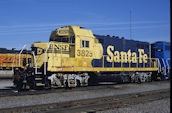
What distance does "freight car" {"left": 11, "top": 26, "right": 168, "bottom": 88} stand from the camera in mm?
11734

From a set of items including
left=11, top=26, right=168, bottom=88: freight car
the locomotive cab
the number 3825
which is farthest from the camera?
the number 3825

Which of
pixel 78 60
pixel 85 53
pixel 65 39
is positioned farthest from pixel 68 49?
pixel 85 53

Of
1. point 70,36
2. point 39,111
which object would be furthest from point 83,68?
point 39,111

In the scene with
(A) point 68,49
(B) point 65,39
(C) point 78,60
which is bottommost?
(C) point 78,60

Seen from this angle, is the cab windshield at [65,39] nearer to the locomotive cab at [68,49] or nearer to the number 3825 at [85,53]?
the locomotive cab at [68,49]


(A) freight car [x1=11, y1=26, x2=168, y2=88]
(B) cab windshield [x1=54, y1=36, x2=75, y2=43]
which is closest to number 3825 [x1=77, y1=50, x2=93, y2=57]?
(A) freight car [x1=11, y1=26, x2=168, y2=88]

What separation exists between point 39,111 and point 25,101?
2162 mm

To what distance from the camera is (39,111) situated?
6.45 m

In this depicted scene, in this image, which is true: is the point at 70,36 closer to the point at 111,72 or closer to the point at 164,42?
the point at 111,72

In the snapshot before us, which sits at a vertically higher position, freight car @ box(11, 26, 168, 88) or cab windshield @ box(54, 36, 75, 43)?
cab windshield @ box(54, 36, 75, 43)

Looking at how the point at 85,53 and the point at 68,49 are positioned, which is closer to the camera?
the point at 68,49

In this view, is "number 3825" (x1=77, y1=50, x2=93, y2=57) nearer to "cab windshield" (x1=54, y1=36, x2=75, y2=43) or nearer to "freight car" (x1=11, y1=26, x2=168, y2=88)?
A: "freight car" (x1=11, y1=26, x2=168, y2=88)

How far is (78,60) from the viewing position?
41.8 feet

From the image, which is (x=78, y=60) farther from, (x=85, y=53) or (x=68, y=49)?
(x=68, y=49)
